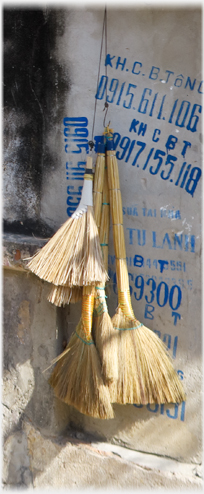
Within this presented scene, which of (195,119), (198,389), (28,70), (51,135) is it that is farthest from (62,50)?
(198,389)

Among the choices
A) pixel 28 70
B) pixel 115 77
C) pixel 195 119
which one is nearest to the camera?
pixel 195 119

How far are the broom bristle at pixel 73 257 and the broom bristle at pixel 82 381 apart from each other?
36 centimetres

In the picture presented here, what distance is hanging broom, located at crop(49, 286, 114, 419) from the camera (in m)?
2.16

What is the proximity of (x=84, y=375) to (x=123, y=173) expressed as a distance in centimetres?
113

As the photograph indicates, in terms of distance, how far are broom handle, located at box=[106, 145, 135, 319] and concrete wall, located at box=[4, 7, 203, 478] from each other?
0.12m

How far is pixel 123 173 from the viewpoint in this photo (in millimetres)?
2418

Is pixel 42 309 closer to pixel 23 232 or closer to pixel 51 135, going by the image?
pixel 23 232

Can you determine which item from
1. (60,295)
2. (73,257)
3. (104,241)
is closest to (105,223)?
(104,241)

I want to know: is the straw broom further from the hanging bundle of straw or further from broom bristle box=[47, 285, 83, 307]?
broom bristle box=[47, 285, 83, 307]

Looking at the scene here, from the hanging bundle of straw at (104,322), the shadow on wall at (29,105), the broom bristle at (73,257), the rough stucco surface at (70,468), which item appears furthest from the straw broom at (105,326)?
the rough stucco surface at (70,468)

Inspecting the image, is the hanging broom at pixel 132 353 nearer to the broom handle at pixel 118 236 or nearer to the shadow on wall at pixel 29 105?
the broom handle at pixel 118 236

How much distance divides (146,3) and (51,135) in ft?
2.92

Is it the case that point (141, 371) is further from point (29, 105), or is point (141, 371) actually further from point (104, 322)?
point (29, 105)

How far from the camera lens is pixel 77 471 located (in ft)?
8.04
